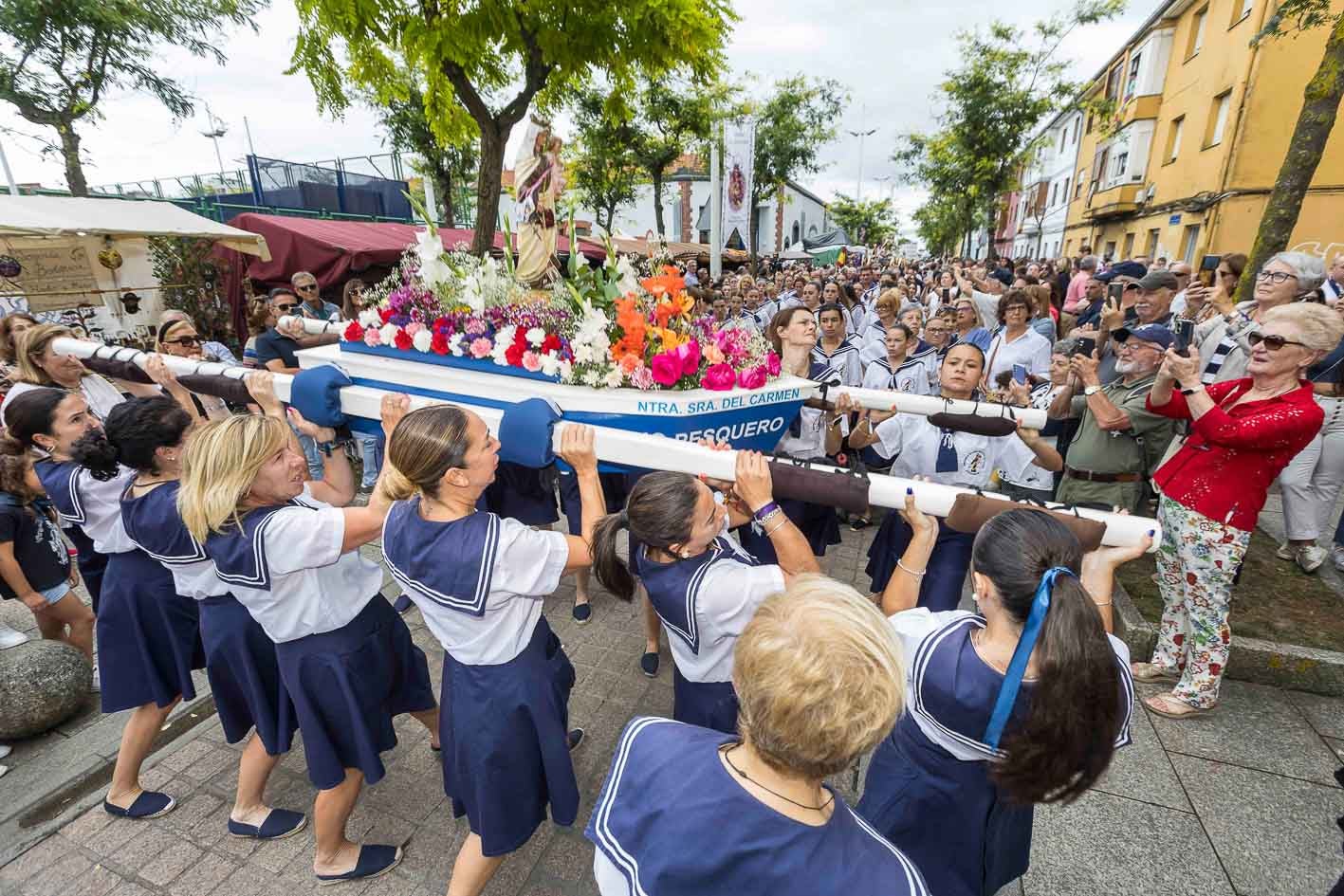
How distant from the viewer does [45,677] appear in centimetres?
332

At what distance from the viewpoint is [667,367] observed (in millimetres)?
2746

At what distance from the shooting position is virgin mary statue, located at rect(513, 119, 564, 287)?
12.0ft

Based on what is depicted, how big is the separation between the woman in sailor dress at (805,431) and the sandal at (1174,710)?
192 cm

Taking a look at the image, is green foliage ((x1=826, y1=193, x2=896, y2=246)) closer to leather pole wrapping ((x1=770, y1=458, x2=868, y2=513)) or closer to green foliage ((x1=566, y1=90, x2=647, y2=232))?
green foliage ((x1=566, y1=90, x2=647, y2=232))

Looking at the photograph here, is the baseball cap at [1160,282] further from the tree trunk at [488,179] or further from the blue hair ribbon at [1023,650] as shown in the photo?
the tree trunk at [488,179]

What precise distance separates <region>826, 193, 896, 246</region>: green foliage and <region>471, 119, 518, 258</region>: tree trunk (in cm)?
6384

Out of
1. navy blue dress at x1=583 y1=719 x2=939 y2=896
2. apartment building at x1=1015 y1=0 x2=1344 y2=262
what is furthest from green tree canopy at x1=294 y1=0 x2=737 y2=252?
apartment building at x1=1015 y1=0 x2=1344 y2=262

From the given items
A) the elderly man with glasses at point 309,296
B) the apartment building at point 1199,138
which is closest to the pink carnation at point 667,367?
the elderly man with glasses at point 309,296

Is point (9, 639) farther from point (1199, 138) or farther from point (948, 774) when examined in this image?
point (1199, 138)

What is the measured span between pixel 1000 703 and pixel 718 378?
5.86ft

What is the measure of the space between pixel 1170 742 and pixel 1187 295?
5.12 m

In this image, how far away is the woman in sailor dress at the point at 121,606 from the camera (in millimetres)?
2697

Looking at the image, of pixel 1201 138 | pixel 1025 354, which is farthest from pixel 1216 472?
pixel 1201 138

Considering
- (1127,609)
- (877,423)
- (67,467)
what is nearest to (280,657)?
(67,467)
